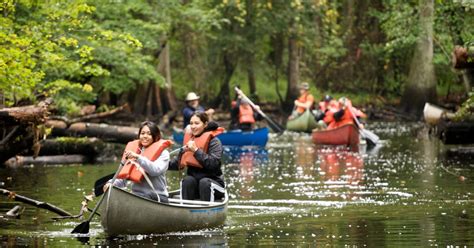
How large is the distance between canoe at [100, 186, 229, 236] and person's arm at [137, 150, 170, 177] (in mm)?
379

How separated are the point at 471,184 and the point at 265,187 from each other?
11.7ft

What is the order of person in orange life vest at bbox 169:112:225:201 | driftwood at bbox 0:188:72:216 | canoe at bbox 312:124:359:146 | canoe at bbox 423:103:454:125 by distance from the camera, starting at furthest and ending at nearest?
canoe at bbox 312:124:359:146 < canoe at bbox 423:103:454:125 < person in orange life vest at bbox 169:112:225:201 < driftwood at bbox 0:188:72:216

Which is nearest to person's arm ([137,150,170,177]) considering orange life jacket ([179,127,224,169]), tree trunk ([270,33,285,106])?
orange life jacket ([179,127,224,169])

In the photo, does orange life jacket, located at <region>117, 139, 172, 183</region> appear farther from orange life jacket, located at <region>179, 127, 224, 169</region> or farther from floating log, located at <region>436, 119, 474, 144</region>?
floating log, located at <region>436, 119, 474, 144</region>

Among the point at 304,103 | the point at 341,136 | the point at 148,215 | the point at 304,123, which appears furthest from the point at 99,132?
the point at 304,103

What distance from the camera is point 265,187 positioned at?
19.2 meters

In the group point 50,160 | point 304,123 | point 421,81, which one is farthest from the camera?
point 421,81

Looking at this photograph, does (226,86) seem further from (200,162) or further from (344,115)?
(200,162)

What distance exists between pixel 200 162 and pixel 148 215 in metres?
1.39

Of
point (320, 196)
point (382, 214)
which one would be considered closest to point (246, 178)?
point (320, 196)

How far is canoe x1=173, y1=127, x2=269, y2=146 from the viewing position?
29.8 metres

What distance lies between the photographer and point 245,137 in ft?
98.5

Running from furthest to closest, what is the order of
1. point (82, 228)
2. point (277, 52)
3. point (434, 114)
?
1. point (277, 52)
2. point (434, 114)
3. point (82, 228)

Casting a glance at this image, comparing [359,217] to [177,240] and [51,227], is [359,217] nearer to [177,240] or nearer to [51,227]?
[177,240]
